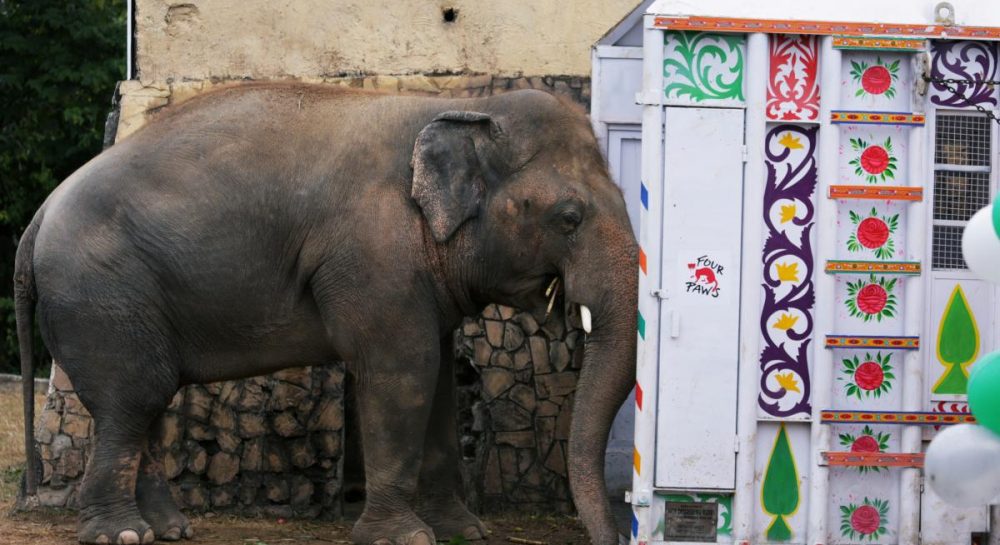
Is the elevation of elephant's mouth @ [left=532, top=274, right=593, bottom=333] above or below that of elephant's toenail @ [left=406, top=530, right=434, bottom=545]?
above

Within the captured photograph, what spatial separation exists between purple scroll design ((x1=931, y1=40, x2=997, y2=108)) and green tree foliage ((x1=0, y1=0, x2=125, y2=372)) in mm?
12702

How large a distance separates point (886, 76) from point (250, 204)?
3179 mm

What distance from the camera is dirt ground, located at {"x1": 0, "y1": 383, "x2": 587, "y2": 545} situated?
8.73 m

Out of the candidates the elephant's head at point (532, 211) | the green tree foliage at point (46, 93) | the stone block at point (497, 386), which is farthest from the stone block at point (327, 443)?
the green tree foliage at point (46, 93)

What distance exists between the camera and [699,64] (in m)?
7.17

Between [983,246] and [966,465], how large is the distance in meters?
0.83

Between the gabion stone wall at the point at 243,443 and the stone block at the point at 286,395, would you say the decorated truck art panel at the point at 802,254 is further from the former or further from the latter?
the stone block at the point at 286,395

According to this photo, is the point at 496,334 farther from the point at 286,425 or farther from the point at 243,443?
the point at 243,443

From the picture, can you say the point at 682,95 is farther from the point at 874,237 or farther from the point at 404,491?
the point at 404,491

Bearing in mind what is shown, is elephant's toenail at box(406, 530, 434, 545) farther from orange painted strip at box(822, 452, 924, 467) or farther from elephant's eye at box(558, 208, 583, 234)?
orange painted strip at box(822, 452, 924, 467)

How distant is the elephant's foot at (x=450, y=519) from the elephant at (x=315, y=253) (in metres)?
0.20

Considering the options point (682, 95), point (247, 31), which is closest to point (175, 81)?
point (247, 31)

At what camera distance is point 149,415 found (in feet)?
27.8

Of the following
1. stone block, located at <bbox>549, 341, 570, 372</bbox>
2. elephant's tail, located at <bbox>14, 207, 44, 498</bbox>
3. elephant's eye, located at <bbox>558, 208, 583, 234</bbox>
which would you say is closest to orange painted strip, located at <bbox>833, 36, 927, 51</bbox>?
elephant's eye, located at <bbox>558, 208, 583, 234</bbox>
